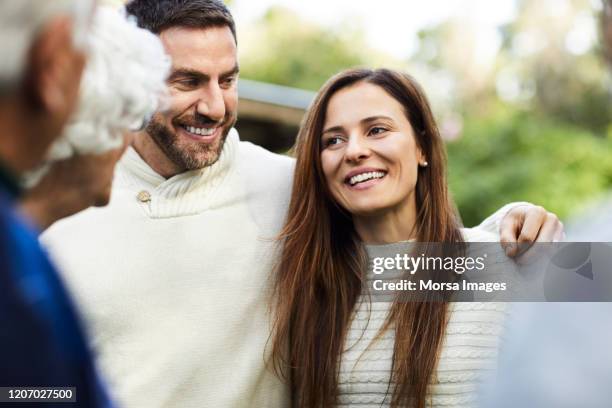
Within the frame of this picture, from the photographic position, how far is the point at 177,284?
2.64 metres

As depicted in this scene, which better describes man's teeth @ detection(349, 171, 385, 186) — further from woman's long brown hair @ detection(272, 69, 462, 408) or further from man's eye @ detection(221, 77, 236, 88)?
man's eye @ detection(221, 77, 236, 88)

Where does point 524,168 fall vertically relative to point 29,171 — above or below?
above

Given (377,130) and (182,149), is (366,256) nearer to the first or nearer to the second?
(377,130)

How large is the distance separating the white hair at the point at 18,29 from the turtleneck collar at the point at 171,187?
1712mm

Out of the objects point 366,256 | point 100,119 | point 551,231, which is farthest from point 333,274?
point 100,119

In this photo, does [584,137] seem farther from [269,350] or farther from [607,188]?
[269,350]

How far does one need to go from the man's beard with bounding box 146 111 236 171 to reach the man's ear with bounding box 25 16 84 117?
164 cm

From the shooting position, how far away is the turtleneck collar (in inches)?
108

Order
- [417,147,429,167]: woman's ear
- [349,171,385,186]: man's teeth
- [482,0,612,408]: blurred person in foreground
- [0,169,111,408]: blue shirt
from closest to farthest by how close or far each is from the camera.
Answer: [482,0,612,408]: blurred person in foreground, [0,169,111,408]: blue shirt, [349,171,385,186]: man's teeth, [417,147,429,167]: woman's ear

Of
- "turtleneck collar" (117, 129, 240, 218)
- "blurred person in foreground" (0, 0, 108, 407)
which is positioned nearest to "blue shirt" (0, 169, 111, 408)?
"blurred person in foreground" (0, 0, 108, 407)

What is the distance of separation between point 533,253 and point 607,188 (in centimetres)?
1034

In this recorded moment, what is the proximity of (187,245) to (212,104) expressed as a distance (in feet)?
1.52

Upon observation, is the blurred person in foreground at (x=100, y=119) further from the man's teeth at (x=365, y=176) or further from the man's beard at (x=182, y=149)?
the man's teeth at (x=365, y=176)

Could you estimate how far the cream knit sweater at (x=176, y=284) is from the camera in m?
2.57
